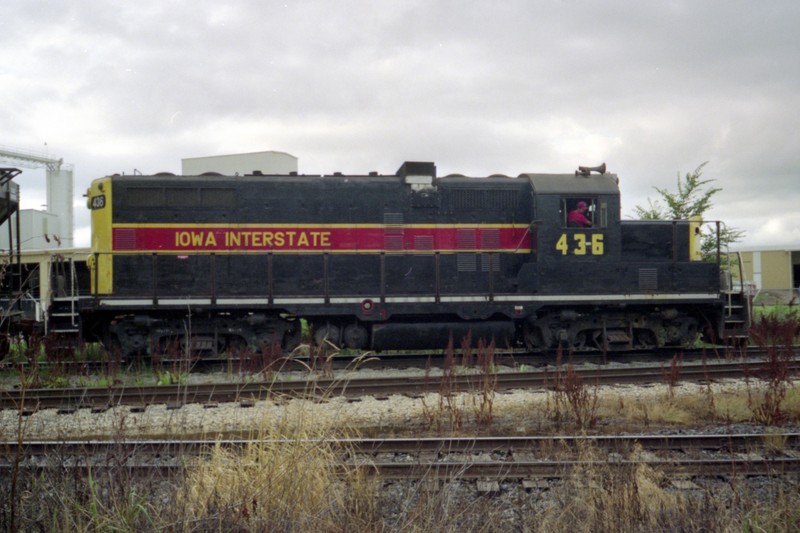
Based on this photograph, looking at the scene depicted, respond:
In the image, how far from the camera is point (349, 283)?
1193cm

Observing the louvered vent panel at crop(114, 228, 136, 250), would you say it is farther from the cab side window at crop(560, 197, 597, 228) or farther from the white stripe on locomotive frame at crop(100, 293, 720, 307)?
the cab side window at crop(560, 197, 597, 228)

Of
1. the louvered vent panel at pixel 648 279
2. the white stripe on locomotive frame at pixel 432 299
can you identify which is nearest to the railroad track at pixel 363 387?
the white stripe on locomotive frame at pixel 432 299

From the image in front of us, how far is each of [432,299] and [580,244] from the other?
10.5 ft

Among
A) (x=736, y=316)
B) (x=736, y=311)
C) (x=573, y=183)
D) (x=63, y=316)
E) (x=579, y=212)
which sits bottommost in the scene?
(x=736, y=316)

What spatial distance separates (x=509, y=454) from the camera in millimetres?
5957

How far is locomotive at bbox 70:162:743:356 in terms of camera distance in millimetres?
11664

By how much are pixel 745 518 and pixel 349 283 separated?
8.75m

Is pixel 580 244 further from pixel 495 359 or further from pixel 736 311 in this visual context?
pixel 736 311

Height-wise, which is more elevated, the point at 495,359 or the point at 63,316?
the point at 63,316

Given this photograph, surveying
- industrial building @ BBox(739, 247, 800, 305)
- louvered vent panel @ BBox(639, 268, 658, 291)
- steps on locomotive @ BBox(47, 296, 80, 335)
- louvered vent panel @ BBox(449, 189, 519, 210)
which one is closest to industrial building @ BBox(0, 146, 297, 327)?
steps on locomotive @ BBox(47, 296, 80, 335)

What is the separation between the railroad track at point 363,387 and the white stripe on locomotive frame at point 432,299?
1.70 m

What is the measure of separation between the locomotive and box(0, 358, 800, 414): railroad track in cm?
183

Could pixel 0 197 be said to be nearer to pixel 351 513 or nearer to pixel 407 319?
pixel 407 319

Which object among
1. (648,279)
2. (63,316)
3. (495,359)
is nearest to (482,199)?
(495,359)
